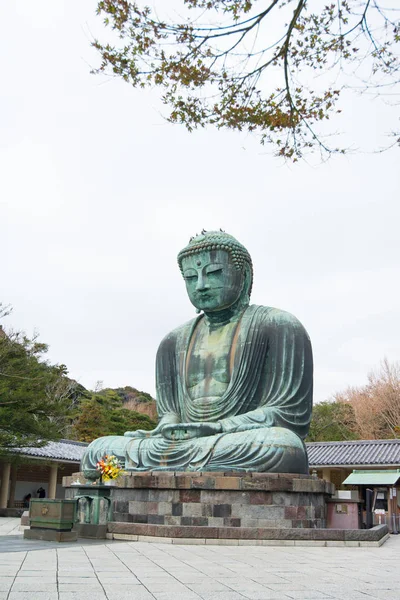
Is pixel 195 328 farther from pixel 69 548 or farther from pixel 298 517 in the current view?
pixel 69 548

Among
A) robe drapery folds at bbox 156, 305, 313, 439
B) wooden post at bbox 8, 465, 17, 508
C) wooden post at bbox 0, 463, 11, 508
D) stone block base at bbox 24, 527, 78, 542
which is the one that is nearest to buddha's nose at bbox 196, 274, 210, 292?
robe drapery folds at bbox 156, 305, 313, 439

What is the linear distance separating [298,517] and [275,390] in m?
2.43

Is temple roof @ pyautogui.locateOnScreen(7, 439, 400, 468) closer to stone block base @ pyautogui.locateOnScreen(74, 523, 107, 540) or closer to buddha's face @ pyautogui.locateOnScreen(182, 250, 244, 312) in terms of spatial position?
buddha's face @ pyautogui.locateOnScreen(182, 250, 244, 312)

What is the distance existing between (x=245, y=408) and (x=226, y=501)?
2.21 metres

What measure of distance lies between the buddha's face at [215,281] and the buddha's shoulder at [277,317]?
0.57 m

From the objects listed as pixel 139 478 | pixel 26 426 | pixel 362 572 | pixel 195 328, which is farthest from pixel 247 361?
pixel 26 426

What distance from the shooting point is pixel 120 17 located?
6.81 m

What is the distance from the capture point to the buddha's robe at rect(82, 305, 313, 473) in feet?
32.7

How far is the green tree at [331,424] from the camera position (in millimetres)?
37188

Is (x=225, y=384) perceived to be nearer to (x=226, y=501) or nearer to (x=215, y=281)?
(x=215, y=281)

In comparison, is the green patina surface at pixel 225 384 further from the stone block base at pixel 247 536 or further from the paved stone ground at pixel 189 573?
the paved stone ground at pixel 189 573

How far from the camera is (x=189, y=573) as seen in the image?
18.2ft

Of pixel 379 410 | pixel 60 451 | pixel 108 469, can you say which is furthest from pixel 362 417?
pixel 108 469

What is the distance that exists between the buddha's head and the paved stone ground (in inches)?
204
